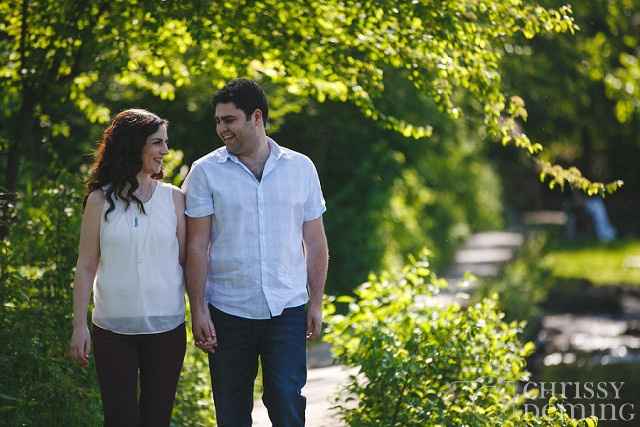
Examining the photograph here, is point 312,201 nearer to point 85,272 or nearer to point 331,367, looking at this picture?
point 85,272

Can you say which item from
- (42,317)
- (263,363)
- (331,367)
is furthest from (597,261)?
(263,363)

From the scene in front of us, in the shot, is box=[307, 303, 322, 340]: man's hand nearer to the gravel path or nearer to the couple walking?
the couple walking

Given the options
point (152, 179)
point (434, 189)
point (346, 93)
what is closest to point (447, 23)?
point (346, 93)

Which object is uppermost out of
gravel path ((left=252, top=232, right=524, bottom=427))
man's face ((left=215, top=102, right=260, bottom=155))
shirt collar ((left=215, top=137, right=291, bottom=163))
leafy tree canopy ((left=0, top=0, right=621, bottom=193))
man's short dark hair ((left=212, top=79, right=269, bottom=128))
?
leafy tree canopy ((left=0, top=0, right=621, bottom=193))

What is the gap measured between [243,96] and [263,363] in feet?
3.75

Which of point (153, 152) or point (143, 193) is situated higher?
point (153, 152)

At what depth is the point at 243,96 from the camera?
15.1ft

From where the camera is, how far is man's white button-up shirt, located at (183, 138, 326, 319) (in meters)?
4.58

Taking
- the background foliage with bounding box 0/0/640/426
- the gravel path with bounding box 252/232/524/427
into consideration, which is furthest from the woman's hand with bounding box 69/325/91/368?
the gravel path with bounding box 252/232/524/427

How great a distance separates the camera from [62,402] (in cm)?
530

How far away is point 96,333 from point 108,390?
0.78ft

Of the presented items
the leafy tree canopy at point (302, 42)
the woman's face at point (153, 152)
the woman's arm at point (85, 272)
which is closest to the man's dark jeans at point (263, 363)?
the woman's arm at point (85, 272)

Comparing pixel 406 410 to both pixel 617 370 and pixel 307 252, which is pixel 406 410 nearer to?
pixel 307 252

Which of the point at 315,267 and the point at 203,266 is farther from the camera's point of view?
the point at 315,267
